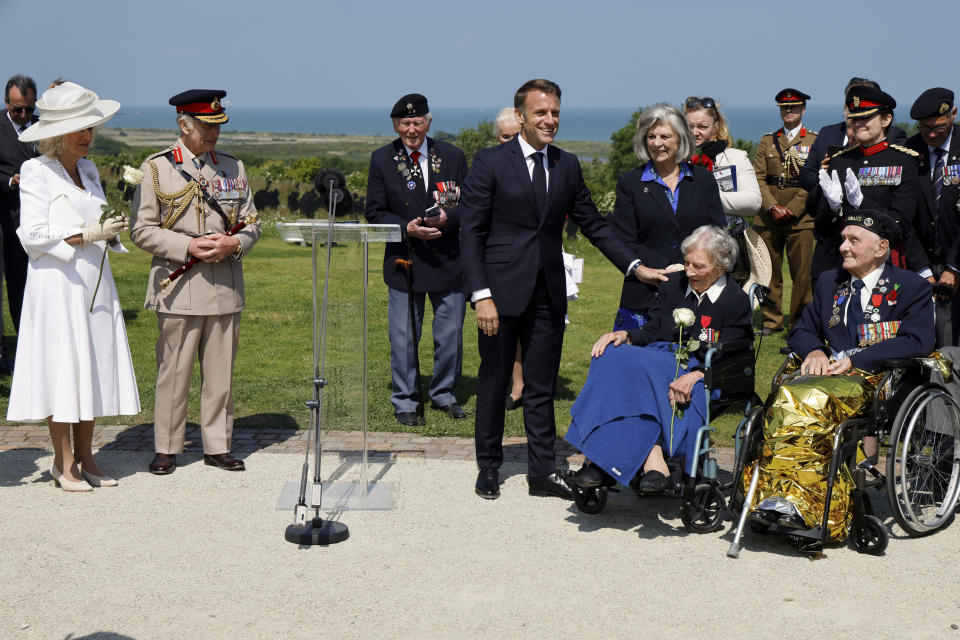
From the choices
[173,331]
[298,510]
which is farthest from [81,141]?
[298,510]

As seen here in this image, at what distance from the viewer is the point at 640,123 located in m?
6.40

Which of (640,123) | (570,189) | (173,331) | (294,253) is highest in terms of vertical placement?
(640,123)

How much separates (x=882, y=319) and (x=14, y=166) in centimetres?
712

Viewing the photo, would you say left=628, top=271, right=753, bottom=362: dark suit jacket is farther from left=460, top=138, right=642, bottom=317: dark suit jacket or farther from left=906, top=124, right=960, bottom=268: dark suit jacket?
left=906, top=124, right=960, bottom=268: dark suit jacket

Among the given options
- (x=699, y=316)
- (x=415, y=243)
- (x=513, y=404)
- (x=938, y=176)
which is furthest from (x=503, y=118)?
(x=938, y=176)

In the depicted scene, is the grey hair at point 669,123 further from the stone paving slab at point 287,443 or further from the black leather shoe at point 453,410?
the black leather shoe at point 453,410

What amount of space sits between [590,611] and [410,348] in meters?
3.57

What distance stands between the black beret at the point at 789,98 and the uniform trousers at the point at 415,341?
4743mm

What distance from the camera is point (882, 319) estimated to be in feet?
19.0

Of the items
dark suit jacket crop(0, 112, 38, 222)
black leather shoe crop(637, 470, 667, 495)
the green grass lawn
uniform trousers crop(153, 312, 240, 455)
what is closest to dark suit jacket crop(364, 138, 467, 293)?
the green grass lawn

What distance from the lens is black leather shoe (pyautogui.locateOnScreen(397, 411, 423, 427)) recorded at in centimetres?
785

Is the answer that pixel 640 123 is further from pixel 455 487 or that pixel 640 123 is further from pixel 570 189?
pixel 455 487

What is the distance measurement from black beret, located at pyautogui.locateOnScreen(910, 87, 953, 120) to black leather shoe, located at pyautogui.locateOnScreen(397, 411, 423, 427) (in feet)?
13.0

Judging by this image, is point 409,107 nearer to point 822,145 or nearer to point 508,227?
point 508,227
